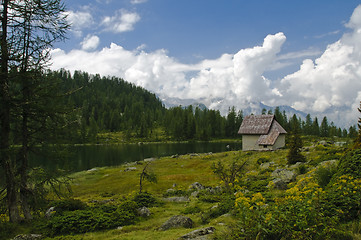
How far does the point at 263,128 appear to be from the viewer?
5531 cm

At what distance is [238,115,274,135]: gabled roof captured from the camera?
55047mm

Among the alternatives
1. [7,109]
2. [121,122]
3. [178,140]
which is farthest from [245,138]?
[121,122]

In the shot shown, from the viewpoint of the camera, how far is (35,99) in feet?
39.7

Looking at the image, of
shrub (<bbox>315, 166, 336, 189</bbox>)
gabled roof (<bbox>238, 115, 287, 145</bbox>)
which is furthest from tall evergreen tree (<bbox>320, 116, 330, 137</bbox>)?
shrub (<bbox>315, 166, 336, 189</bbox>)

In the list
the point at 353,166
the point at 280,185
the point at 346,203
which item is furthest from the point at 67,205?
the point at 353,166

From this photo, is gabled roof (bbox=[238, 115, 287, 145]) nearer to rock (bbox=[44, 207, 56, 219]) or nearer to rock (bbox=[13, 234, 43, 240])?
rock (bbox=[44, 207, 56, 219])

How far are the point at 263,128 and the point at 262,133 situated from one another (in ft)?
5.09

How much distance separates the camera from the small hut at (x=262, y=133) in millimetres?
51656

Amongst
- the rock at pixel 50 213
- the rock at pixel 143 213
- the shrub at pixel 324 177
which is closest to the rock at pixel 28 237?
the rock at pixel 50 213

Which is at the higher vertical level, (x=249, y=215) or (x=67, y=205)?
(x=249, y=215)

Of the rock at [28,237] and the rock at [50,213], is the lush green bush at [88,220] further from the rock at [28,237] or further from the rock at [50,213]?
the rock at [50,213]

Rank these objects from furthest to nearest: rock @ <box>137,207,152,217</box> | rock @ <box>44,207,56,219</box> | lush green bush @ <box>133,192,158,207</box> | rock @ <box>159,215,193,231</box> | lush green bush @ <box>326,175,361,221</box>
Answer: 1. lush green bush @ <box>133,192,158,207</box>
2. rock @ <box>137,207,152,217</box>
3. rock @ <box>44,207,56,219</box>
4. rock @ <box>159,215,193,231</box>
5. lush green bush @ <box>326,175,361,221</box>

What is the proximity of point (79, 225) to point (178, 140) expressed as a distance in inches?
5524

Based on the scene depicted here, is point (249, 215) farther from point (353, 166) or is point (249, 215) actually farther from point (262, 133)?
point (262, 133)
